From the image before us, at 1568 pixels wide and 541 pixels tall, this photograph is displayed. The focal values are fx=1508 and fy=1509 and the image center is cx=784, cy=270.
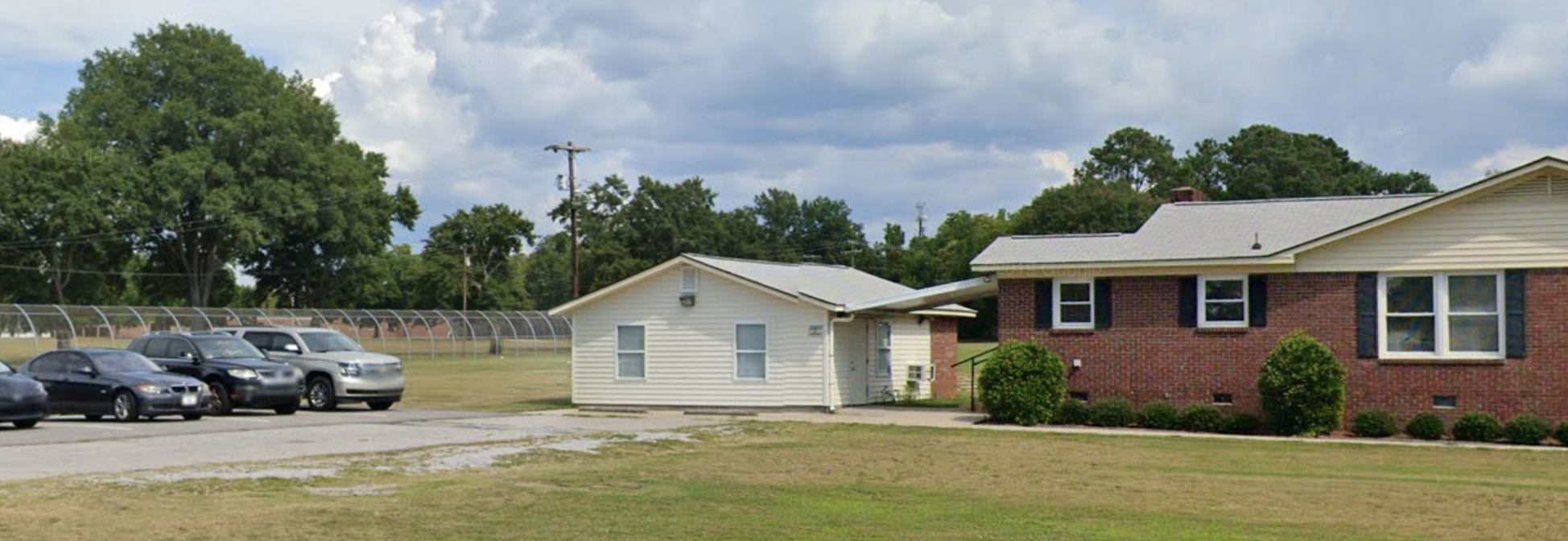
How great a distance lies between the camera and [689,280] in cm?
3238

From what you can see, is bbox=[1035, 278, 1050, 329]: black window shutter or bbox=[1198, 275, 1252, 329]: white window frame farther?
bbox=[1035, 278, 1050, 329]: black window shutter

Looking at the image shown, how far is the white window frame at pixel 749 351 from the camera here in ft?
103

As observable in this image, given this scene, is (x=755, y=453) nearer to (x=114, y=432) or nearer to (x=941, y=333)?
(x=114, y=432)

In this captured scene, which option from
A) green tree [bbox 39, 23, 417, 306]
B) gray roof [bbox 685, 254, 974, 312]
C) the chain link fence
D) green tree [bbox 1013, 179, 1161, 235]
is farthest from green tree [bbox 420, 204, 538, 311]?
gray roof [bbox 685, 254, 974, 312]

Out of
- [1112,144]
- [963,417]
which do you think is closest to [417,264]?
[1112,144]

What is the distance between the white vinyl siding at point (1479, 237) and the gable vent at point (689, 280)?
506 inches

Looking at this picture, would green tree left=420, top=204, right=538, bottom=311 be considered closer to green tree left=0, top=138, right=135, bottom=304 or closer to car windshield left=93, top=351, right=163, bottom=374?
green tree left=0, top=138, right=135, bottom=304

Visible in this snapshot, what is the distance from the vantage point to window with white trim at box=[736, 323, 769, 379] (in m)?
31.6

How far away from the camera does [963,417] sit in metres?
28.8

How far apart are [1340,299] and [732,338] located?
12.2 m

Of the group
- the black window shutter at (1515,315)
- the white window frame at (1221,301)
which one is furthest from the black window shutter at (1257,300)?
the black window shutter at (1515,315)

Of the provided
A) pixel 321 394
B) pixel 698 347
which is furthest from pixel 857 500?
pixel 321 394

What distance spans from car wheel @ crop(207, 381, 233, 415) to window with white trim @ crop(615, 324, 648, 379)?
8373mm

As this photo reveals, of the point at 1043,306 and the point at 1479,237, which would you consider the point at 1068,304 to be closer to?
the point at 1043,306
